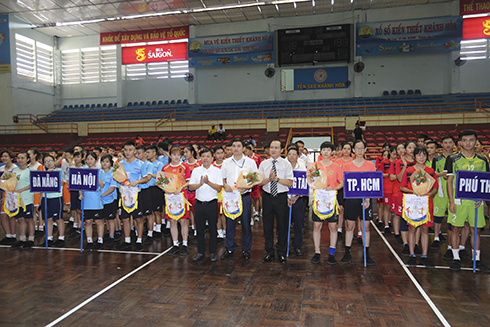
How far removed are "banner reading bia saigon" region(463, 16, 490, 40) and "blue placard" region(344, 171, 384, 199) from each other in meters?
19.2

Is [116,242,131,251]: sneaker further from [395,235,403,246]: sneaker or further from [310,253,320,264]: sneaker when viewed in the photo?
[395,235,403,246]: sneaker

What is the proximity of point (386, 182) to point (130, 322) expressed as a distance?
5725 millimetres

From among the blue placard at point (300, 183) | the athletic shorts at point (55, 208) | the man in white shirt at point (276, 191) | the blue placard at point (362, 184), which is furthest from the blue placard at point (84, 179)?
the blue placard at point (362, 184)

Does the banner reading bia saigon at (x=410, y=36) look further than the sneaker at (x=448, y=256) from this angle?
Yes

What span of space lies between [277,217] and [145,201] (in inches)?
102

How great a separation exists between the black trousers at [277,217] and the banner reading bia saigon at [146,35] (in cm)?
1998

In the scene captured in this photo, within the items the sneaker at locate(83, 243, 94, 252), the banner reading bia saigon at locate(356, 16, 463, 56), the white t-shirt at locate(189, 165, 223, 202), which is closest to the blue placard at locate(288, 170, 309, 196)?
the white t-shirt at locate(189, 165, 223, 202)

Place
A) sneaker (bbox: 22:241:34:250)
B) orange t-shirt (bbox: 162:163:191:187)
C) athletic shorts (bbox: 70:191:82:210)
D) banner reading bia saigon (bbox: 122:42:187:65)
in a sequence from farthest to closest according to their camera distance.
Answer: banner reading bia saigon (bbox: 122:42:187:65), athletic shorts (bbox: 70:191:82:210), sneaker (bbox: 22:241:34:250), orange t-shirt (bbox: 162:163:191:187)

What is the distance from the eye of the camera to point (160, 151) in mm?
6660

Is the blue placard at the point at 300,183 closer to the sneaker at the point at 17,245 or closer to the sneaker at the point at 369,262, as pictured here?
the sneaker at the point at 369,262

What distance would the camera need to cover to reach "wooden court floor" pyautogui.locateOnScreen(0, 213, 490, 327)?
10.7 ft

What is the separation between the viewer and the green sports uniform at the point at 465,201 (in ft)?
14.9

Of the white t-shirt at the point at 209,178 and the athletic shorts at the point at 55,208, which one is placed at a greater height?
the white t-shirt at the point at 209,178

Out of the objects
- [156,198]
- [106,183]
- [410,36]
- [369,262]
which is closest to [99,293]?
[106,183]
